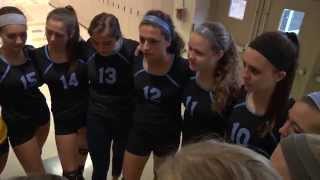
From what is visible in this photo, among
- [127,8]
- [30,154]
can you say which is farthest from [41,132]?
[127,8]

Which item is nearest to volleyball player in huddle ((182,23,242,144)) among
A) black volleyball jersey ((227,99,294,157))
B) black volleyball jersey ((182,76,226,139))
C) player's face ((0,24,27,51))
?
black volleyball jersey ((182,76,226,139))

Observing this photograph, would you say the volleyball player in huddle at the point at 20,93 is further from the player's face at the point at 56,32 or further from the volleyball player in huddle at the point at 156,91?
the volleyball player in huddle at the point at 156,91

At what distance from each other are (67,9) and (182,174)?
181cm

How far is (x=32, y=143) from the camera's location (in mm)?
2314

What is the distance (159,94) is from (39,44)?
12.7 ft

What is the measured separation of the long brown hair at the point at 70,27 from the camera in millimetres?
2160

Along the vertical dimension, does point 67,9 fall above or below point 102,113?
above

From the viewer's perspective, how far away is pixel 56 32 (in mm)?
2121

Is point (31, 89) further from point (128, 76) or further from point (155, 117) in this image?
point (155, 117)

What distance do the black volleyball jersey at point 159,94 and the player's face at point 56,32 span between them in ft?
1.56

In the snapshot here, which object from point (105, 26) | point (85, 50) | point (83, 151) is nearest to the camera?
point (105, 26)

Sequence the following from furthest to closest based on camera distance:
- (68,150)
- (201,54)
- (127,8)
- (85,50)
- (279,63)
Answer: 1. (127,8)
2. (68,150)
3. (85,50)
4. (201,54)
5. (279,63)

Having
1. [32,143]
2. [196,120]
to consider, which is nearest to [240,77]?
[196,120]

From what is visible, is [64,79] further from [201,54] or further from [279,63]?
[279,63]
